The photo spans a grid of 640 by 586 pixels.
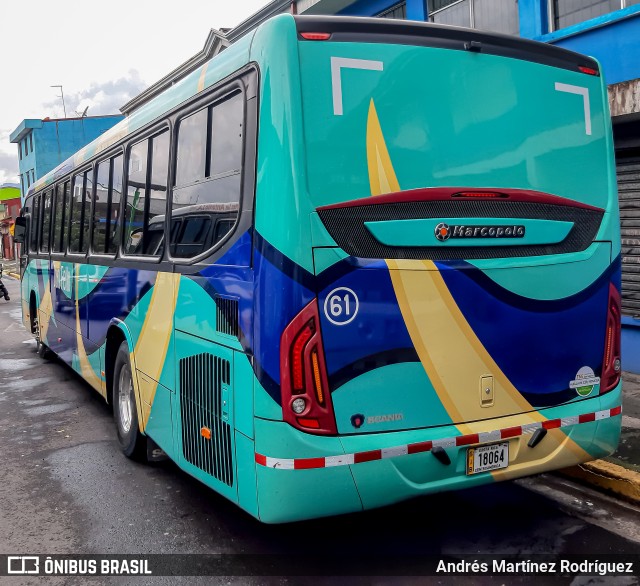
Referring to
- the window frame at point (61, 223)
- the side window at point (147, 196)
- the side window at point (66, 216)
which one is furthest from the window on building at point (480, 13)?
the side window at point (147, 196)

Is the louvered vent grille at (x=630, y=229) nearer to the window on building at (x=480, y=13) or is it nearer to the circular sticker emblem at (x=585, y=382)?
the window on building at (x=480, y=13)

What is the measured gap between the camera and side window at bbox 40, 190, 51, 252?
9852mm

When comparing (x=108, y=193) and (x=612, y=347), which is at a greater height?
(x=108, y=193)

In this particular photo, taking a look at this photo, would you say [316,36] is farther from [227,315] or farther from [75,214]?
[75,214]

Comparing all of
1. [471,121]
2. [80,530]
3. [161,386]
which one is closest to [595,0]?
[471,121]

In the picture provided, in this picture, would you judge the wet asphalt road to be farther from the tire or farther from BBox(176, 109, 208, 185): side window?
BBox(176, 109, 208, 185): side window

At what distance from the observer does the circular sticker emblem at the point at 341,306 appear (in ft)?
10.9

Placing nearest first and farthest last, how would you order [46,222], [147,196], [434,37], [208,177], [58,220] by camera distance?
[434,37]
[208,177]
[147,196]
[58,220]
[46,222]

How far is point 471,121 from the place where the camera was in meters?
3.74

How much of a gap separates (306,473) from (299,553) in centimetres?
101

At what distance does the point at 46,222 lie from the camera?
33.0 feet

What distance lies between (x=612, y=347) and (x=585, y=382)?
33 centimetres

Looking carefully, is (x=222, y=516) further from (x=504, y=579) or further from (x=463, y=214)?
(x=463, y=214)

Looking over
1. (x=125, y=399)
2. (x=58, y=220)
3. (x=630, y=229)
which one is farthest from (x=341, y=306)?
(x=58, y=220)
